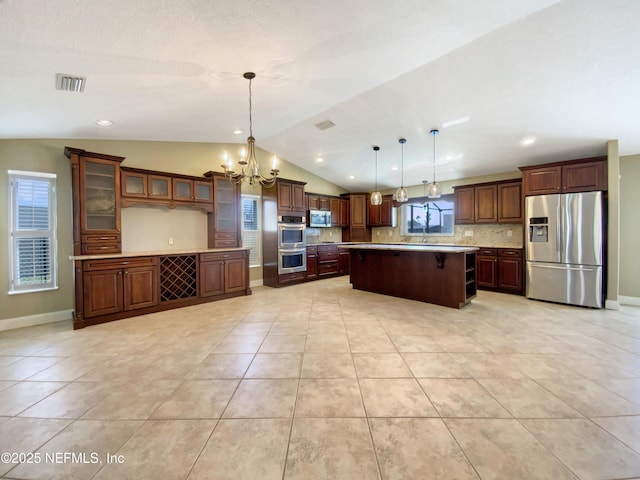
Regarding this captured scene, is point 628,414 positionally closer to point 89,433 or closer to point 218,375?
point 218,375

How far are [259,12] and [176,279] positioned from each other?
385cm

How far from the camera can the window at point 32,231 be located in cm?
349

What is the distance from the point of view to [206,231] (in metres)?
5.28

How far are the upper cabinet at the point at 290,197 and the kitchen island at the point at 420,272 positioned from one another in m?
1.72

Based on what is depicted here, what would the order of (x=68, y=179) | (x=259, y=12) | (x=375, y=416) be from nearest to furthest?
(x=375, y=416), (x=259, y=12), (x=68, y=179)

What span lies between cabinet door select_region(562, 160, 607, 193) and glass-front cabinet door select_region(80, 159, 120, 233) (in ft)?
23.2

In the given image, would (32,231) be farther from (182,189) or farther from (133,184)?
(182,189)

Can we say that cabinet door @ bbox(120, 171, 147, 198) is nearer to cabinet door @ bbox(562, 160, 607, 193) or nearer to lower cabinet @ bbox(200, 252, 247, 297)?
lower cabinet @ bbox(200, 252, 247, 297)

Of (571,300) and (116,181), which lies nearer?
(116,181)

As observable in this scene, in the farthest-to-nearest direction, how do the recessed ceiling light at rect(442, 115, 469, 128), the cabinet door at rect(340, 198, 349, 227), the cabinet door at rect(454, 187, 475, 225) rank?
the cabinet door at rect(340, 198, 349, 227), the cabinet door at rect(454, 187, 475, 225), the recessed ceiling light at rect(442, 115, 469, 128)

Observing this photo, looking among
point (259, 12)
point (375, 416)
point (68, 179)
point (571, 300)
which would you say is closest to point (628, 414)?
point (375, 416)

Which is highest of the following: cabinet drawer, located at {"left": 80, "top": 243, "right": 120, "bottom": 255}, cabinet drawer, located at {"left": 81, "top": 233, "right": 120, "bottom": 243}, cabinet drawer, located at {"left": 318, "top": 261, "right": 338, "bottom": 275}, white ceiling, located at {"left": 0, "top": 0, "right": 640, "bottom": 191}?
white ceiling, located at {"left": 0, "top": 0, "right": 640, "bottom": 191}

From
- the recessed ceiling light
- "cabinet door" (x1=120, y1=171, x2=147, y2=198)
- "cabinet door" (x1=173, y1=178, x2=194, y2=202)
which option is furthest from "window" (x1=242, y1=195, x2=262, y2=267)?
the recessed ceiling light

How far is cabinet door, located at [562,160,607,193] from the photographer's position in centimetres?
408
